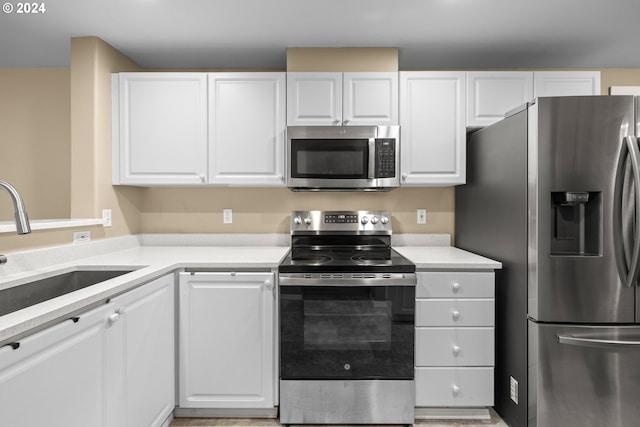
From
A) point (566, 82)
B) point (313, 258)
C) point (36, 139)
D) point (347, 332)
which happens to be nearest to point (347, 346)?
point (347, 332)

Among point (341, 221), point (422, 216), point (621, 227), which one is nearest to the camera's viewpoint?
point (621, 227)

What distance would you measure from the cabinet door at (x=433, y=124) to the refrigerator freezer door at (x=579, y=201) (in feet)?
2.32

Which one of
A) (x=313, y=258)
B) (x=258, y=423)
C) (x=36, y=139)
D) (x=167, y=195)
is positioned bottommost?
(x=258, y=423)

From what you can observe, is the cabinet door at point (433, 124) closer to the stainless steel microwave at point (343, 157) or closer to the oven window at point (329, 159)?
→ the stainless steel microwave at point (343, 157)

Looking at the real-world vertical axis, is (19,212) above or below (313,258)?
above

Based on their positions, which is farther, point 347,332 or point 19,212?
point 347,332

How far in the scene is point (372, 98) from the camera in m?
2.41

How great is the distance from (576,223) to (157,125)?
2.56 metres

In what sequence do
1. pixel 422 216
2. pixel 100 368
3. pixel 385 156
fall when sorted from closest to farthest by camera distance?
pixel 100 368 → pixel 385 156 → pixel 422 216

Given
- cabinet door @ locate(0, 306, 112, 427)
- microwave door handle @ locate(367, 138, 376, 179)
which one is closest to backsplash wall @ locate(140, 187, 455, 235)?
microwave door handle @ locate(367, 138, 376, 179)

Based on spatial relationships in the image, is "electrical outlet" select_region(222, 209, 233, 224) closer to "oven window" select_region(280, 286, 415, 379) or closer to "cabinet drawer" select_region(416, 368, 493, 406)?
"oven window" select_region(280, 286, 415, 379)

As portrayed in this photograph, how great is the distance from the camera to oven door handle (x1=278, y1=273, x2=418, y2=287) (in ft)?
6.40

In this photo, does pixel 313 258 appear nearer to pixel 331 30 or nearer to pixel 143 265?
pixel 143 265

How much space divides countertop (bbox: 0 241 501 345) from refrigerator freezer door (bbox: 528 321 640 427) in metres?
0.47
